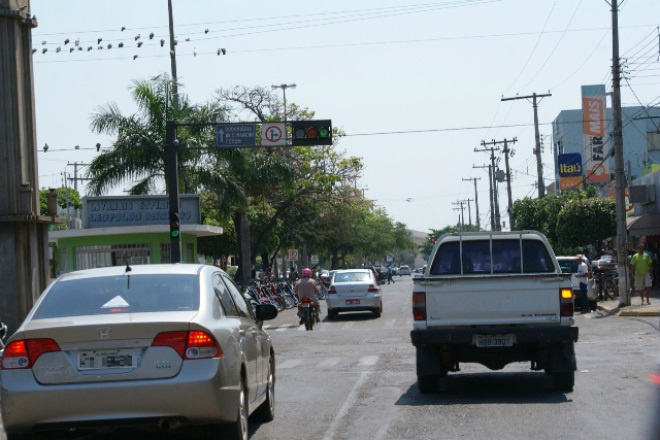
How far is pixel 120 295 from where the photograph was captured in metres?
8.51

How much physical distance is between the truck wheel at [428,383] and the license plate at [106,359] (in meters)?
5.61

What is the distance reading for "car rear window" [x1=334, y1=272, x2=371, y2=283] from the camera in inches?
1336

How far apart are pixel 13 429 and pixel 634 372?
364 inches

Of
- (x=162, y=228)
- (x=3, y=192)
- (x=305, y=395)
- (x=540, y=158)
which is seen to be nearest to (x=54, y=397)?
(x=305, y=395)

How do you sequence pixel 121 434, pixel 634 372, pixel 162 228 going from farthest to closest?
pixel 162 228 < pixel 634 372 < pixel 121 434

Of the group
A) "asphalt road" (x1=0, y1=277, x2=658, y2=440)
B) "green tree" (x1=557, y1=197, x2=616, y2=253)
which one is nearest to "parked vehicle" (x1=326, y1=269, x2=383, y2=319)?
"asphalt road" (x1=0, y1=277, x2=658, y2=440)

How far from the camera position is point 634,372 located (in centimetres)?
1434

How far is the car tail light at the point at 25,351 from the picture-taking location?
25.6 ft

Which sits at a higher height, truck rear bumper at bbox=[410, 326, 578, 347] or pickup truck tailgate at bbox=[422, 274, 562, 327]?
Answer: pickup truck tailgate at bbox=[422, 274, 562, 327]

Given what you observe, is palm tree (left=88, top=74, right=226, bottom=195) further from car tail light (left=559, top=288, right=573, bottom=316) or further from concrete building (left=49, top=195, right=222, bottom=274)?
car tail light (left=559, top=288, right=573, bottom=316)

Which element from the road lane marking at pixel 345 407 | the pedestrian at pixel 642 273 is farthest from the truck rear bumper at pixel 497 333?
the pedestrian at pixel 642 273

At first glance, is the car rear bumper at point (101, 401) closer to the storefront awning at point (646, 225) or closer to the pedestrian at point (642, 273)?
the pedestrian at point (642, 273)

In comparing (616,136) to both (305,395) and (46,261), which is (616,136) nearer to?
(46,261)

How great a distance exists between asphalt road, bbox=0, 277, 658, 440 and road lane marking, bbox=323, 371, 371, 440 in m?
0.01
